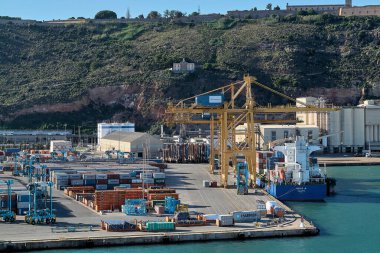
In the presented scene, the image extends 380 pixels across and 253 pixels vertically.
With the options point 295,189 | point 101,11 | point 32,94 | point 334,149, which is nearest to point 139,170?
point 295,189

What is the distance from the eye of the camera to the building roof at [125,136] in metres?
75.3

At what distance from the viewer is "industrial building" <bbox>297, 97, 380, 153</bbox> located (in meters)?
82.4

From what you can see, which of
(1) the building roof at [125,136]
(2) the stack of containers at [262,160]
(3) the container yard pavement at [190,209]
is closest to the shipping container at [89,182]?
(3) the container yard pavement at [190,209]

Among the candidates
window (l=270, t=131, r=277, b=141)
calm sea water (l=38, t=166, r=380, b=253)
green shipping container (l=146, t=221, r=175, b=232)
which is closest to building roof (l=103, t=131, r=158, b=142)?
window (l=270, t=131, r=277, b=141)

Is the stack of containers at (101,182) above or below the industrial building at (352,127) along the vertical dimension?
below

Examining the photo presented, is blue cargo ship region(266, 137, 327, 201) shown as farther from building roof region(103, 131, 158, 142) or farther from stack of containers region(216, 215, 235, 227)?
building roof region(103, 131, 158, 142)

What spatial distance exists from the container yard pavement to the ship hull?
4.31 feet

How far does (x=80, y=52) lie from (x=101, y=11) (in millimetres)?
26193

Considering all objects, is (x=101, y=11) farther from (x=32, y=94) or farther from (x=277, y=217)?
(x=277, y=217)

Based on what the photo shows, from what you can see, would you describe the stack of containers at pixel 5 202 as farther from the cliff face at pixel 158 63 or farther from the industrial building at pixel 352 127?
the cliff face at pixel 158 63

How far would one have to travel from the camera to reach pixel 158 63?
99.1 metres

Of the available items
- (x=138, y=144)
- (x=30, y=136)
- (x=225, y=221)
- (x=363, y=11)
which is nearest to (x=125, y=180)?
(x=225, y=221)

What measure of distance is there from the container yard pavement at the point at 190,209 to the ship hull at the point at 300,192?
131cm

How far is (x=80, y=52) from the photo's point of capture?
10925cm
